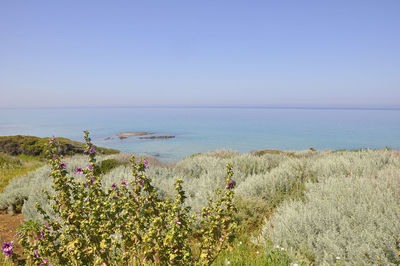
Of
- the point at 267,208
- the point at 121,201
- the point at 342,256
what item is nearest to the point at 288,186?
the point at 267,208

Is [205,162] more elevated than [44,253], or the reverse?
[44,253]

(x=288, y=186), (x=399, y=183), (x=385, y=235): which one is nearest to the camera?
(x=385, y=235)

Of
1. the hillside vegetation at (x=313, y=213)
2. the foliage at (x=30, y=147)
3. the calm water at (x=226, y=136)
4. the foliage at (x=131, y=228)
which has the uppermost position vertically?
the foliage at (x=131, y=228)

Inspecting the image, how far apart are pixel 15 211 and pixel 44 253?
6453mm

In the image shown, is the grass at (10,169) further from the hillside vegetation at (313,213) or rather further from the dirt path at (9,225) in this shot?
the dirt path at (9,225)

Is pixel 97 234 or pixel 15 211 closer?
pixel 97 234

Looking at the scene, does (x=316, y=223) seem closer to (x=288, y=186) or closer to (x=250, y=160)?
(x=288, y=186)

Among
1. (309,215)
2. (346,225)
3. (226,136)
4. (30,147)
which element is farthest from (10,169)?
(226,136)

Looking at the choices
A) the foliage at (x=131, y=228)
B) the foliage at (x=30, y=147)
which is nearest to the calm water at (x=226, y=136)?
the foliage at (x=30, y=147)

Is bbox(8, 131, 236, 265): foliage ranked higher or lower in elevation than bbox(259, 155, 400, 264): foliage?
higher

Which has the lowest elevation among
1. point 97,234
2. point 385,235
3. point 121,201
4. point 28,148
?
point 28,148

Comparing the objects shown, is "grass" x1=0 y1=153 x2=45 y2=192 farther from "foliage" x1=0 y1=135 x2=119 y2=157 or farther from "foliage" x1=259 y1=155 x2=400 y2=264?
"foliage" x1=259 y1=155 x2=400 y2=264

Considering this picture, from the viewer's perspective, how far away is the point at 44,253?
8.36ft

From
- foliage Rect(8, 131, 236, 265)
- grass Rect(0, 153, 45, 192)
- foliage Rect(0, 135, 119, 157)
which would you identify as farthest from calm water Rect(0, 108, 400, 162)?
foliage Rect(8, 131, 236, 265)
